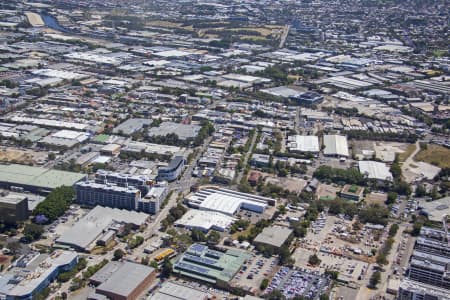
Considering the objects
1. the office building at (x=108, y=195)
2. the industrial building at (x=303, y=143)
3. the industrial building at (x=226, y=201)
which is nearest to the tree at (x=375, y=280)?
the industrial building at (x=226, y=201)

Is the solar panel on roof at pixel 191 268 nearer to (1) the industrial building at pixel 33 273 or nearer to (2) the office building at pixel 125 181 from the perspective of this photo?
(1) the industrial building at pixel 33 273

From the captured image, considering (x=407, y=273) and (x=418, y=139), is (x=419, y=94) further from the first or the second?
(x=407, y=273)

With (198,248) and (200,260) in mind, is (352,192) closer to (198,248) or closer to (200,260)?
(198,248)

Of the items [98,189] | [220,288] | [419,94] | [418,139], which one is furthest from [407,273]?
[419,94]

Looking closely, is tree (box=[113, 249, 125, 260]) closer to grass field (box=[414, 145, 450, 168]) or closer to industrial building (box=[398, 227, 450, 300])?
industrial building (box=[398, 227, 450, 300])

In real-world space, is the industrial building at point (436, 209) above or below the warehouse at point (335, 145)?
above

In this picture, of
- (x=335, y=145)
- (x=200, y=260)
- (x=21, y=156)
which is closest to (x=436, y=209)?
(x=335, y=145)

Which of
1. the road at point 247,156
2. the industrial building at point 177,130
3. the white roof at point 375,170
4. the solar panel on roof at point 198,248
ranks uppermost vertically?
the white roof at point 375,170
